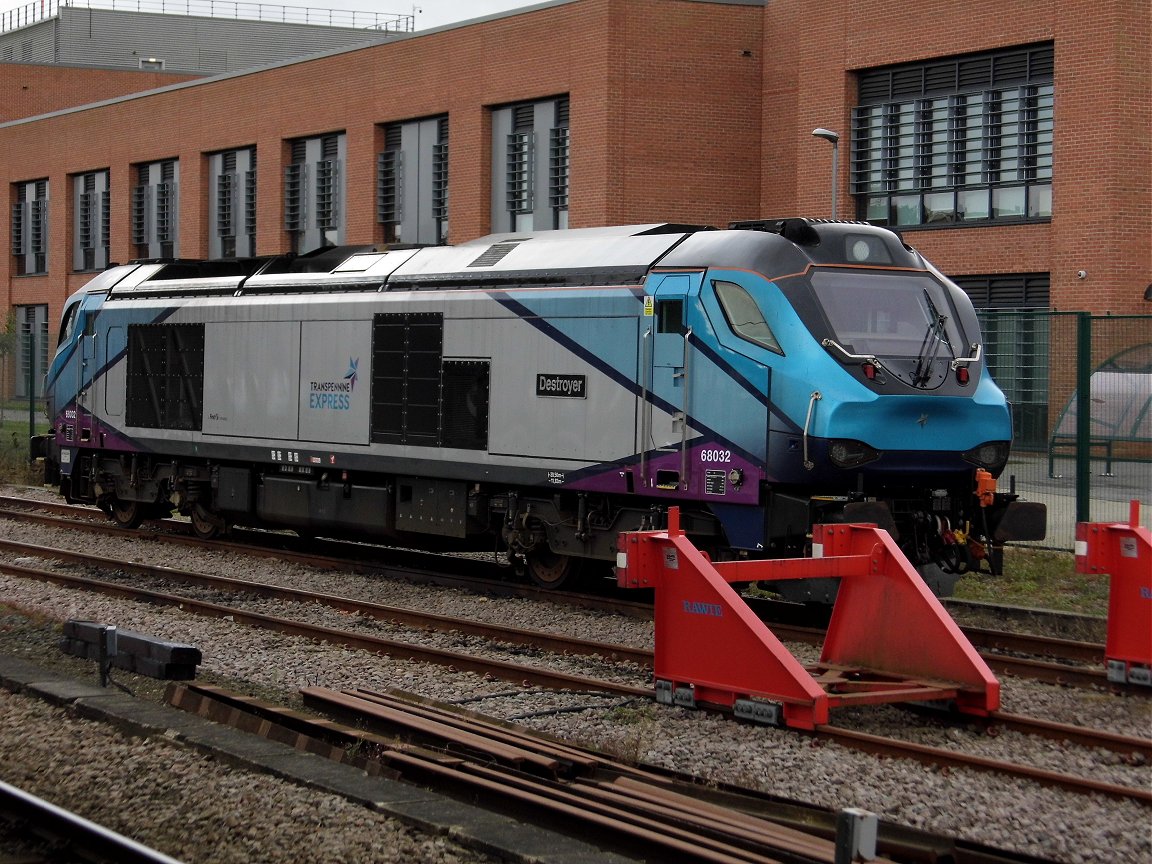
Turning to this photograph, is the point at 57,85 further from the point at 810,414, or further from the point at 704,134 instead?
the point at 810,414

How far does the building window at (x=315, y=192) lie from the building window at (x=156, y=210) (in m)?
5.67

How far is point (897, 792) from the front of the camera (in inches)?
296

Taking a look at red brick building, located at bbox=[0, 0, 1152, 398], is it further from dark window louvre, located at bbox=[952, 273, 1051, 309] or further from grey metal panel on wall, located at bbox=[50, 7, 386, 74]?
grey metal panel on wall, located at bbox=[50, 7, 386, 74]

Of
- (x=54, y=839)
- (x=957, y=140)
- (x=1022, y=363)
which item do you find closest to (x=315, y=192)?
(x=957, y=140)

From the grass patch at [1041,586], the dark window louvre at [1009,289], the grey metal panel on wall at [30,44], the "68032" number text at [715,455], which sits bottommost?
the grass patch at [1041,586]

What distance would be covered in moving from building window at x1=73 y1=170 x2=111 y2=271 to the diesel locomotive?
29990 mm

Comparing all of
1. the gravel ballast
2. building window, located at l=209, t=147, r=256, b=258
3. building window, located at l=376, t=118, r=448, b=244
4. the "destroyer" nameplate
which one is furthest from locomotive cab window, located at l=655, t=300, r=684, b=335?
building window, located at l=209, t=147, r=256, b=258

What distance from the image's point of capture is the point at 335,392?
1638 centimetres

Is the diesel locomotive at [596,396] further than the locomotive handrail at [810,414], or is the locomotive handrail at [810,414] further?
the diesel locomotive at [596,396]

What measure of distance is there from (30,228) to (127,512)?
3320 cm

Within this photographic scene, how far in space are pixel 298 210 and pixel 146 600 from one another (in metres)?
26.4

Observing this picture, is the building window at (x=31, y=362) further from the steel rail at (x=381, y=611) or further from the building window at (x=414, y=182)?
the steel rail at (x=381, y=611)

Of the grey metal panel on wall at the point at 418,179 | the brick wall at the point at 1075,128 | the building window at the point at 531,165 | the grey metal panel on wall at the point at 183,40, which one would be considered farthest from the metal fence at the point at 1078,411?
the grey metal panel on wall at the point at 183,40

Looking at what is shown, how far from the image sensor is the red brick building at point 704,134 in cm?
2659
